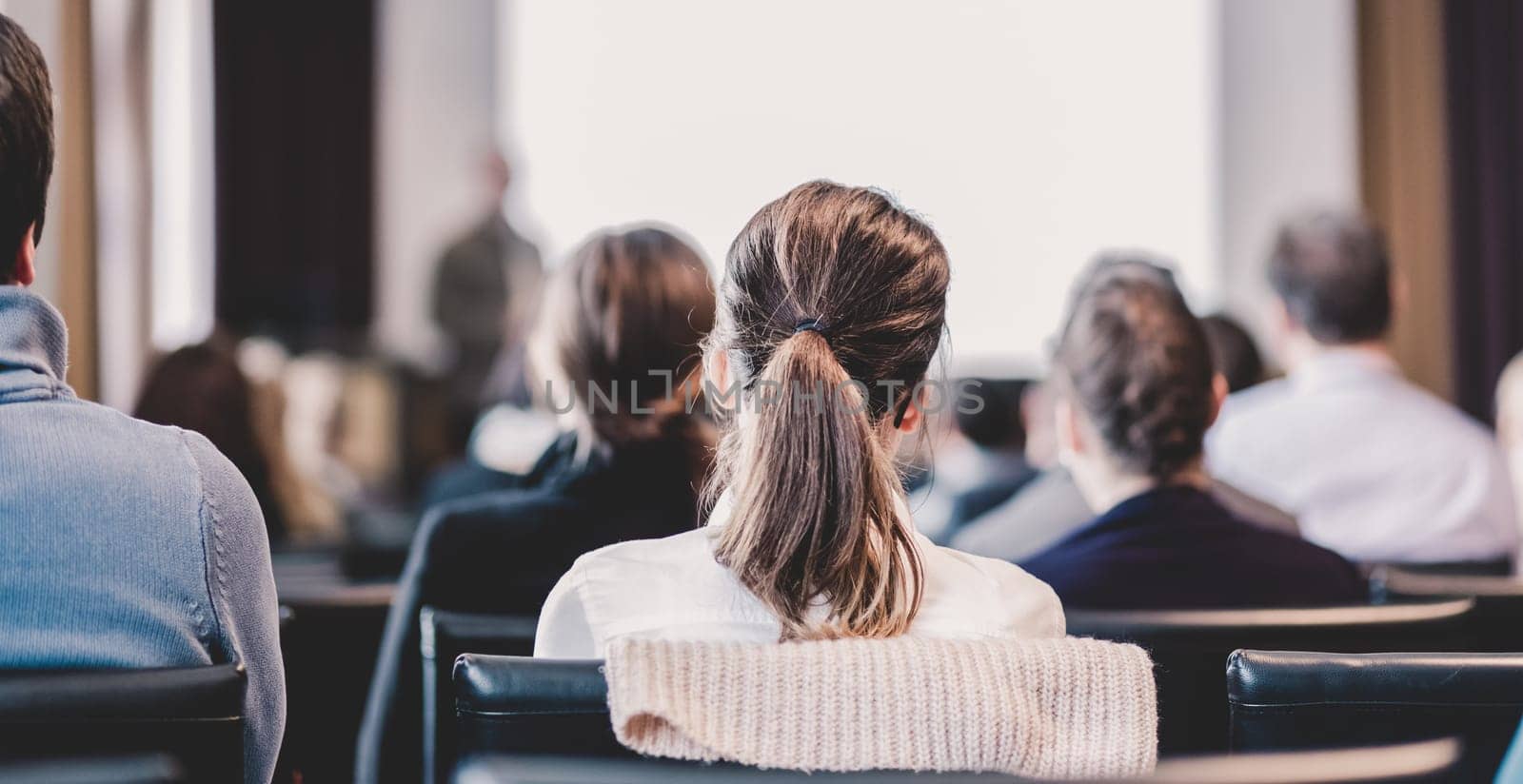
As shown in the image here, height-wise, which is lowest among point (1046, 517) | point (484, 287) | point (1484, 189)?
point (1046, 517)

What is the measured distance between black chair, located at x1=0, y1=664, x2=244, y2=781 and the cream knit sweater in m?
0.24

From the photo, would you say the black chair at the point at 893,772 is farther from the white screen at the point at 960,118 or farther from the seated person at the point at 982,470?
the white screen at the point at 960,118

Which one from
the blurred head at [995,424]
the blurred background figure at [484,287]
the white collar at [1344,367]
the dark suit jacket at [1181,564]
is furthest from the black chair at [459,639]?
the blurred background figure at [484,287]

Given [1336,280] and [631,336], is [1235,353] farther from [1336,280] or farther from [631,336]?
[631,336]

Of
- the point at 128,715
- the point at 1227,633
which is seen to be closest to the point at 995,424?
the point at 1227,633

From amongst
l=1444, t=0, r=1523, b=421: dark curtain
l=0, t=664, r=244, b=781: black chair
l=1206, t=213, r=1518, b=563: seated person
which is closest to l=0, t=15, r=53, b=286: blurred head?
l=0, t=664, r=244, b=781: black chair

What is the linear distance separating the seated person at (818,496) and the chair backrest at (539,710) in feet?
0.62

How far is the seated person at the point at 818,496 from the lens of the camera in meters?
1.06

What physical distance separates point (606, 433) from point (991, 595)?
27.5 inches

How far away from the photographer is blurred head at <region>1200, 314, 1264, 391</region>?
8.99ft

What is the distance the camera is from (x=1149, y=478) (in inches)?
67.5

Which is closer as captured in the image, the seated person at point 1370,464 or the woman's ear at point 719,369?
the woman's ear at point 719,369

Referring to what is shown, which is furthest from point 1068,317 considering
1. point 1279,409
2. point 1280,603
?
point 1279,409

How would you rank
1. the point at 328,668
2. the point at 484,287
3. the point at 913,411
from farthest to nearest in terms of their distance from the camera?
the point at 484,287
the point at 328,668
the point at 913,411
